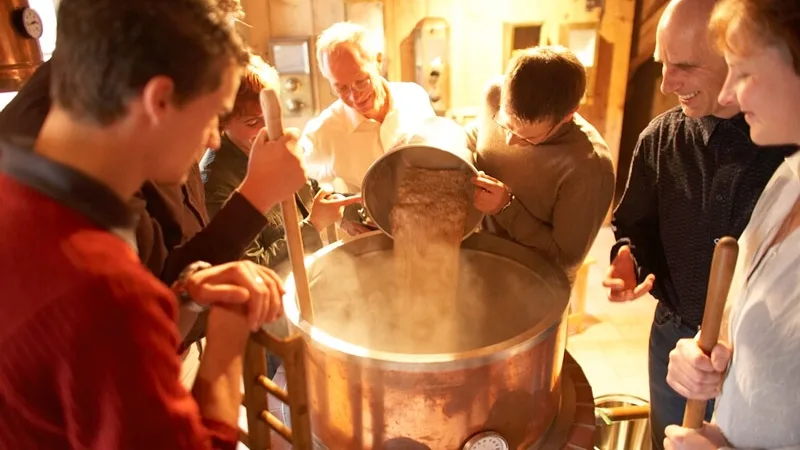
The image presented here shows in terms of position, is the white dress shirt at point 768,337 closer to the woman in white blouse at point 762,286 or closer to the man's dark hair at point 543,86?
the woman in white blouse at point 762,286

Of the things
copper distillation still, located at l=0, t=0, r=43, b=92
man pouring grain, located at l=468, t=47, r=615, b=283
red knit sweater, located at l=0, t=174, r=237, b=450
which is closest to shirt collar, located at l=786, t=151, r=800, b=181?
man pouring grain, located at l=468, t=47, r=615, b=283

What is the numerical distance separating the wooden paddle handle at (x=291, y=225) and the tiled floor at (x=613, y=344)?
6.52 feet

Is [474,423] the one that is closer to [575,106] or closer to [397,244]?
[397,244]

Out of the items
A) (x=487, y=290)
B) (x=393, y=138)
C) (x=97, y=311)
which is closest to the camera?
(x=97, y=311)

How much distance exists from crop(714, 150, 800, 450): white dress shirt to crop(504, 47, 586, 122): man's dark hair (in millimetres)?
557

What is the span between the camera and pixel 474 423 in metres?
1.10

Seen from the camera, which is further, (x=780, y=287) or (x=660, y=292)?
(x=660, y=292)

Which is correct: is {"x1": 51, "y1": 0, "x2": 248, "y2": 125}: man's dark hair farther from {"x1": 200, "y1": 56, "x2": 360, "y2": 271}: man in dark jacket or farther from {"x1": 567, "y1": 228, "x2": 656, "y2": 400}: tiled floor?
{"x1": 567, "y1": 228, "x2": 656, "y2": 400}: tiled floor

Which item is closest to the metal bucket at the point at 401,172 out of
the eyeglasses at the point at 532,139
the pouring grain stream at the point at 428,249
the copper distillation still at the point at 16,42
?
the pouring grain stream at the point at 428,249

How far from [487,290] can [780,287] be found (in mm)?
811

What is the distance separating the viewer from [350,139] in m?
2.21

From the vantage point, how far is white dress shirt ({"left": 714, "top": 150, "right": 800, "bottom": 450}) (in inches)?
33.9

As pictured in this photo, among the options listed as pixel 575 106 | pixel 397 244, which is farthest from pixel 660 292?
pixel 397 244

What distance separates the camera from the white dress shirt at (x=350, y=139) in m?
2.19
